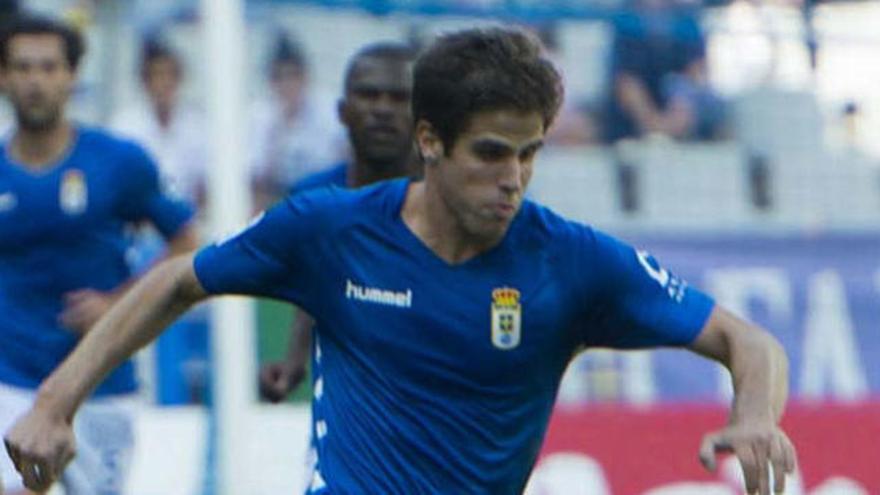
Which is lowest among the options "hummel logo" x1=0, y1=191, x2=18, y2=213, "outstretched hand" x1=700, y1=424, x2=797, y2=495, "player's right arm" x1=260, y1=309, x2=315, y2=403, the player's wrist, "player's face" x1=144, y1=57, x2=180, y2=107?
"player's right arm" x1=260, y1=309, x2=315, y2=403

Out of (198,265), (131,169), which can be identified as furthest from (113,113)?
(198,265)

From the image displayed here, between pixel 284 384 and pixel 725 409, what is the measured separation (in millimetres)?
3345

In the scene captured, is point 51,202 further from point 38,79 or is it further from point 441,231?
point 441,231

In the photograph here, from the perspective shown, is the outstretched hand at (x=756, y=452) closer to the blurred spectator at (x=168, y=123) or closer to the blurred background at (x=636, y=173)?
the blurred background at (x=636, y=173)

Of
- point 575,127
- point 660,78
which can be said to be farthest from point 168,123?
point 660,78

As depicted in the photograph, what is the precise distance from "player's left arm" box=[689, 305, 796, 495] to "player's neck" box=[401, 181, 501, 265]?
0.58 meters

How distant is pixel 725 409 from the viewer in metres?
11.6

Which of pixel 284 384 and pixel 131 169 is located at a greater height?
pixel 131 169

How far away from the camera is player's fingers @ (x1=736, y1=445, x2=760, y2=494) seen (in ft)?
17.7

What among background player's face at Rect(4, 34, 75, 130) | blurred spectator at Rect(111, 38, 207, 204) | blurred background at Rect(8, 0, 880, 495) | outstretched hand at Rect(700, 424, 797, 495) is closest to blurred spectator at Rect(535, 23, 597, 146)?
blurred background at Rect(8, 0, 880, 495)

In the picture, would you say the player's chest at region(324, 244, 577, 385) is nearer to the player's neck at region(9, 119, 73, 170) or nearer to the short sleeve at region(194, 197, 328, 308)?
the short sleeve at region(194, 197, 328, 308)

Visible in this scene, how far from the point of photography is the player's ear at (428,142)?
6070mm

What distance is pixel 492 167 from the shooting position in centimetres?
591

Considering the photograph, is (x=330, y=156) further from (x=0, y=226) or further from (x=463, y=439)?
(x=463, y=439)
